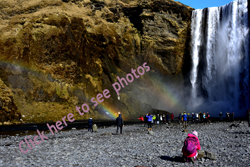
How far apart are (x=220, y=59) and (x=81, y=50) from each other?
41.1 m

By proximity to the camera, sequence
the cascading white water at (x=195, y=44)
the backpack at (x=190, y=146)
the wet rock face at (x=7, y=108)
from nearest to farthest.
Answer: the backpack at (x=190, y=146), the wet rock face at (x=7, y=108), the cascading white water at (x=195, y=44)

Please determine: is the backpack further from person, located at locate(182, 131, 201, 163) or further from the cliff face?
the cliff face

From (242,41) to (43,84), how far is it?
181 feet

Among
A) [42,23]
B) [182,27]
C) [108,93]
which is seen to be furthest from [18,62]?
[182,27]

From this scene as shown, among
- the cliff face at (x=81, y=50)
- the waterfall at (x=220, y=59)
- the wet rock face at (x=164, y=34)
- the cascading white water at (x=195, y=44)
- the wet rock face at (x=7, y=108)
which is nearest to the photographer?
the wet rock face at (x=7, y=108)

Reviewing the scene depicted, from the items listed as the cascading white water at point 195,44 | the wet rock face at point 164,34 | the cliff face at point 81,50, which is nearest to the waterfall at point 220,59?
the cascading white water at point 195,44

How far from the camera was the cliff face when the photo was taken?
47469 millimetres

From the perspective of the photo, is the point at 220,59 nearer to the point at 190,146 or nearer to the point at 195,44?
the point at 195,44

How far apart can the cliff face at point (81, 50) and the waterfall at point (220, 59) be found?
16.2 ft

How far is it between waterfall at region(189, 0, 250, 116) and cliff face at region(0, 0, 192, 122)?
16.2ft

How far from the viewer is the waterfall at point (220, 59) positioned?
61.5m

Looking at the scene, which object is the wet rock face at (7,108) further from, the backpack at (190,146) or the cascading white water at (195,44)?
Result: the cascading white water at (195,44)

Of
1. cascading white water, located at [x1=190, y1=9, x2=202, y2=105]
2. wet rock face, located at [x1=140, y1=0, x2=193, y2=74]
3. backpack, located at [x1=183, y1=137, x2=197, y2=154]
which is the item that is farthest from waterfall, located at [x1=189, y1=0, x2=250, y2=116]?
backpack, located at [x1=183, y1=137, x2=197, y2=154]

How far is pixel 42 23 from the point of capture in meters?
54.7
